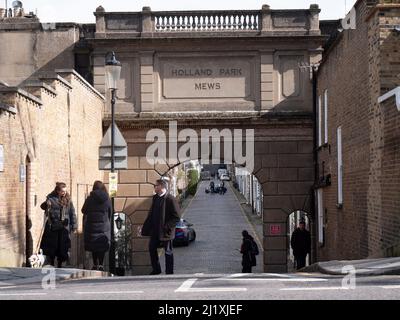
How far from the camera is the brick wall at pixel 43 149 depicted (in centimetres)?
1516

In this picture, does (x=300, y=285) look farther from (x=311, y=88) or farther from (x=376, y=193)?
(x=311, y=88)

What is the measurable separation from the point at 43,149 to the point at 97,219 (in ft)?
13.5

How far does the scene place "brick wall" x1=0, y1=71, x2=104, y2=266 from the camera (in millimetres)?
15156

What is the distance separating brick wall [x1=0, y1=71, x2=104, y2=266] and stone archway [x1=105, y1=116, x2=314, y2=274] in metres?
2.07

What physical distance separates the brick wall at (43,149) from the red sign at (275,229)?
251 inches

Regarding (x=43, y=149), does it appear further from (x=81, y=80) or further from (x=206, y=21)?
(x=206, y=21)

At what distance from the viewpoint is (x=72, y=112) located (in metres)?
20.7

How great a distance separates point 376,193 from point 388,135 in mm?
1486

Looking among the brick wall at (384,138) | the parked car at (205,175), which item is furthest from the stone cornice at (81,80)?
the parked car at (205,175)

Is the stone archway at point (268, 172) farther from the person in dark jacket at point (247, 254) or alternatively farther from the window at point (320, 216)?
the person in dark jacket at point (247, 254)

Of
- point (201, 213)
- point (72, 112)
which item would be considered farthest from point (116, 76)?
point (201, 213)

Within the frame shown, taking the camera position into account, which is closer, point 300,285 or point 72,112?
point 300,285

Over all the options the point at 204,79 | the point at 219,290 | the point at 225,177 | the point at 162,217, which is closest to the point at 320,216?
the point at 204,79

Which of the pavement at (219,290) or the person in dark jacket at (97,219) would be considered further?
the person in dark jacket at (97,219)
